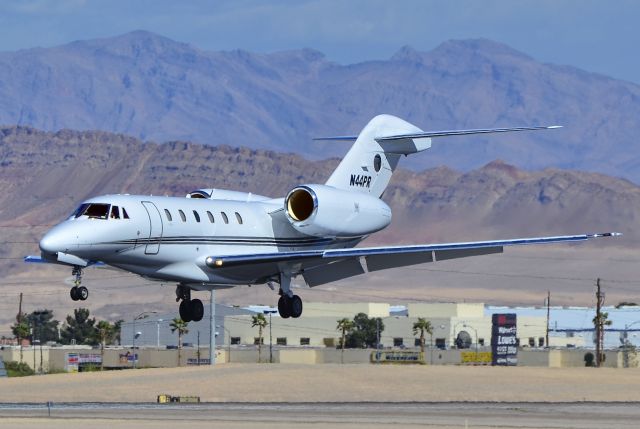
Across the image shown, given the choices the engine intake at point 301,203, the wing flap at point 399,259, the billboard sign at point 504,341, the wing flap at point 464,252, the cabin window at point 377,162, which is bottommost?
the billboard sign at point 504,341

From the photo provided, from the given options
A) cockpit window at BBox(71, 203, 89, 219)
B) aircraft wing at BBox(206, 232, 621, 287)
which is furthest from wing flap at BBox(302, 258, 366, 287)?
cockpit window at BBox(71, 203, 89, 219)

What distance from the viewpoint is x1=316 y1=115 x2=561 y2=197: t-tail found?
5809cm

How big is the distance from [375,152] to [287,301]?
855cm

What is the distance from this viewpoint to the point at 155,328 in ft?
631

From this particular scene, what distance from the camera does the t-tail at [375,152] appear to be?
191 ft

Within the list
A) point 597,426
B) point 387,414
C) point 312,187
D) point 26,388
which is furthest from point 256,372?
point 312,187

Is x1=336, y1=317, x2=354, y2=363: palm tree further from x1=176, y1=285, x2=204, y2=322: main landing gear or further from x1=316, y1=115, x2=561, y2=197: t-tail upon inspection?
x1=176, y1=285, x2=204, y2=322: main landing gear

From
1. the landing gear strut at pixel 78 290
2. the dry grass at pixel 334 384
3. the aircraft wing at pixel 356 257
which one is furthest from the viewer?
the dry grass at pixel 334 384

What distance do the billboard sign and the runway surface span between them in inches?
1654

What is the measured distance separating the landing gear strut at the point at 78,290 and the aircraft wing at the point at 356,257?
5.37 m

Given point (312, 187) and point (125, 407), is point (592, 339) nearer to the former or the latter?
point (125, 407)

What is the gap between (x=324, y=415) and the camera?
74.4 meters

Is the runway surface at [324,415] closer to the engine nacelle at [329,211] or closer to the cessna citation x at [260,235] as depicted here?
the cessna citation x at [260,235]

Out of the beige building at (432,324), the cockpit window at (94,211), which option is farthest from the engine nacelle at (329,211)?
the beige building at (432,324)
